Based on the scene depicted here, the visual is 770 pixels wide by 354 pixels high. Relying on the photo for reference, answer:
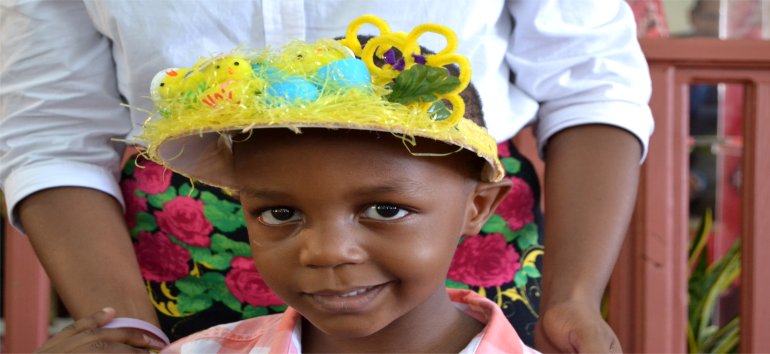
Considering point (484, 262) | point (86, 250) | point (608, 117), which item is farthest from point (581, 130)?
point (86, 250)

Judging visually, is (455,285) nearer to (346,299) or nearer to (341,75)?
(346,299)

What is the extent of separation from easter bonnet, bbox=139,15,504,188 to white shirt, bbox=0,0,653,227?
35 centimetres

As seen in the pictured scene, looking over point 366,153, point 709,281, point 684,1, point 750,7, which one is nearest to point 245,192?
point 366,153

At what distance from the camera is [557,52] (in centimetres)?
158

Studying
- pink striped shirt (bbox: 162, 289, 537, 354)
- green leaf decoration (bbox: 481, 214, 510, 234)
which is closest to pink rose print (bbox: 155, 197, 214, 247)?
pink striped shirt (bbox: 162, 289, 537, 354)

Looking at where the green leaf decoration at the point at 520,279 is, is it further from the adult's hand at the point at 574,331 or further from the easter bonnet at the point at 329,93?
the easter bonnet at the point at 329,93

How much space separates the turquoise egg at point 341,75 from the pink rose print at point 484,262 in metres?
0.58

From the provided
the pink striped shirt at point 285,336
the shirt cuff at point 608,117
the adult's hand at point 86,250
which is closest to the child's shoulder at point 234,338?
the pink striped shirt at point 285,336

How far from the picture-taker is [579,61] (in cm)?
157

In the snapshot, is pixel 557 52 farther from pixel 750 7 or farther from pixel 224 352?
pixel 750 7

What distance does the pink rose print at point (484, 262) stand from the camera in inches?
62.4

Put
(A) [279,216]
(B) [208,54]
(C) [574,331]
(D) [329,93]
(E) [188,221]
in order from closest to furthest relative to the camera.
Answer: (D) [329,93] → (A) [279,216] → (C) [574,331] → (B) [208,54] → (E) [188,221]

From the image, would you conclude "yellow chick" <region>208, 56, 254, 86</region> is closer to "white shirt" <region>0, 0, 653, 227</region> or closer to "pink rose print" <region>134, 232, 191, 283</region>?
"white shirt" <region>0, 0, 653, 227</region>

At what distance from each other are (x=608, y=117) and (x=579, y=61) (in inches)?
4.8
